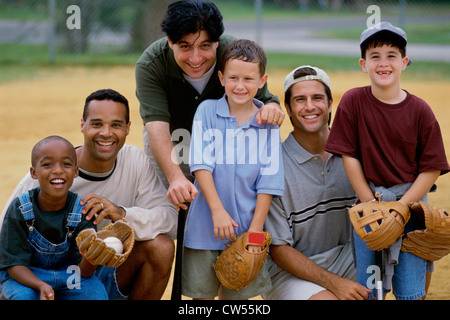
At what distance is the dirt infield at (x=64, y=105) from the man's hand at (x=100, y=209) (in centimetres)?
287

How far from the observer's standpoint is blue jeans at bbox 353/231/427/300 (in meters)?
3.20

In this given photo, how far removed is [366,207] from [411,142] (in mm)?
392

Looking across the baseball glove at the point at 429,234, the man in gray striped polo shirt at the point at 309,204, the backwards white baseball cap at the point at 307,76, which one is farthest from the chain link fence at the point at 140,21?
the baseball glove at the point at 429,234

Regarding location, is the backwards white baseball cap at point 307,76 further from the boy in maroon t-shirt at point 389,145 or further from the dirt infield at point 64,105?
the dirt infield at point 64,105

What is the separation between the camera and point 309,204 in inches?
135

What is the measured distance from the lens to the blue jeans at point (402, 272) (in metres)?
3.20

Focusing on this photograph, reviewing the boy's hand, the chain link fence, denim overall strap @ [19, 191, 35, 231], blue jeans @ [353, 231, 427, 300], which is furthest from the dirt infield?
the boy's hand

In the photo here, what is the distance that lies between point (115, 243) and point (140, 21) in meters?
13.7

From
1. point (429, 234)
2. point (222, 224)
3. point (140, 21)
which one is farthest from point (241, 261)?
point (140, 21)

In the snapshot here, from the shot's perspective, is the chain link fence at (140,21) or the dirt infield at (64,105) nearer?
the dirt infield at (64,105)

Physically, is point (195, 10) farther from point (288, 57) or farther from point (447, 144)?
point (288, 57)

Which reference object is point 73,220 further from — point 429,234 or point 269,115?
point 429,234

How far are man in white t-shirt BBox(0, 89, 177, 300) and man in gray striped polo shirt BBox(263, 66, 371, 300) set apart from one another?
0.58m

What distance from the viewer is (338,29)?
20.1m
